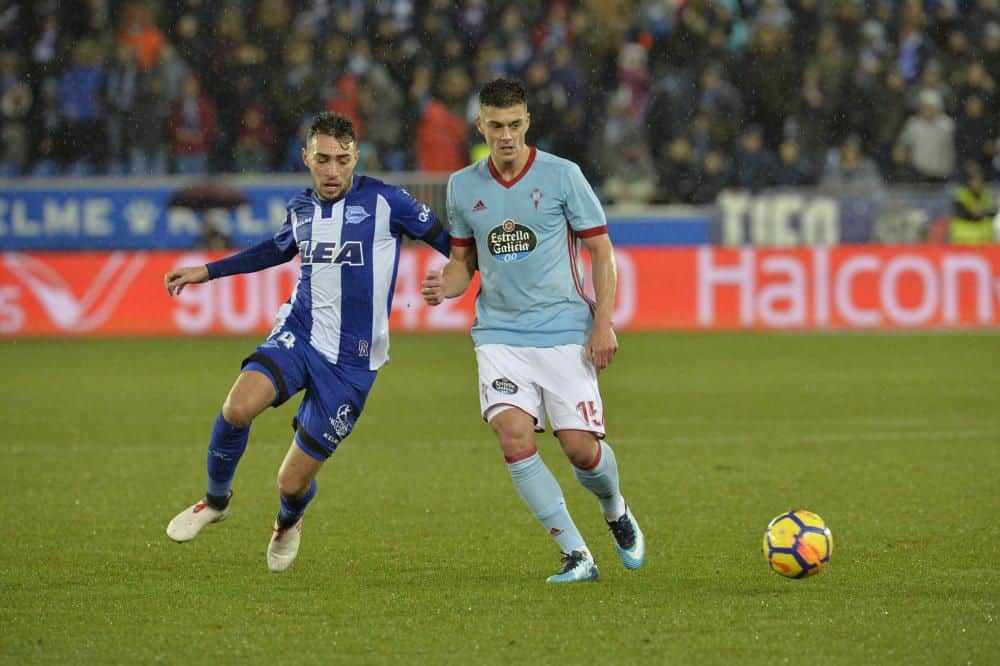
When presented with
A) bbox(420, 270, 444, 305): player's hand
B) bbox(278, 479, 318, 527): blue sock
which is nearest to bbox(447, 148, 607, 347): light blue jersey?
bbox(420, 270, 444, 305): player's hand

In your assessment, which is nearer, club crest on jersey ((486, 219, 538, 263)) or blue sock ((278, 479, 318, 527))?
club crest on jersey ((486, 219, 538, 263))

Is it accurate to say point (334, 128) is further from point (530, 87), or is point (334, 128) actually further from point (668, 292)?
point (530, 87)

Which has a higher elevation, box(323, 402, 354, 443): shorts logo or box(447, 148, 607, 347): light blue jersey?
box(447, 148, 607, 347): light blue jersey

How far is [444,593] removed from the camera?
6344mm

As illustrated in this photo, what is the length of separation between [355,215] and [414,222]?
0.82ft

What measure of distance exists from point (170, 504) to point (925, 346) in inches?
435

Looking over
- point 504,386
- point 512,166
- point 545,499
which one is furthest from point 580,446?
point 512,166

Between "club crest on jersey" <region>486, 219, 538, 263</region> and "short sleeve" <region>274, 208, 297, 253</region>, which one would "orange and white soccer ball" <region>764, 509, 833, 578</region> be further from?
"short sleeve" <region>274, 208, 297, 253</region>

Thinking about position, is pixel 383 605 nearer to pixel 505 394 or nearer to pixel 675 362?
pixel 505 394

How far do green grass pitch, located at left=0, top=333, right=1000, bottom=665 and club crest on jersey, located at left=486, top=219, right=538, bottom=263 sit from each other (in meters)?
1.26

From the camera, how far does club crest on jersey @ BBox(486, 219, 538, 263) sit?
6570mm

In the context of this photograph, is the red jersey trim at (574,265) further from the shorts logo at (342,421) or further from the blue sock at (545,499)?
the shorts logo at (342,421)

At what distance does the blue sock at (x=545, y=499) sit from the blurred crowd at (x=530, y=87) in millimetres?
14217

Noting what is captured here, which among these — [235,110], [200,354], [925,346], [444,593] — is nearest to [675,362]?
[925,346]
